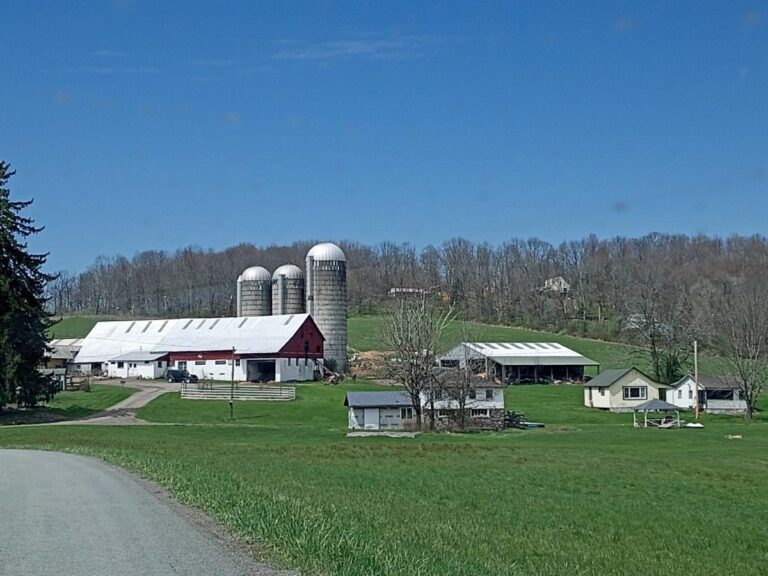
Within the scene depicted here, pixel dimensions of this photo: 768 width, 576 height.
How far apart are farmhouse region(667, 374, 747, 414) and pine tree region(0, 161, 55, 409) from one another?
4545 centimetres

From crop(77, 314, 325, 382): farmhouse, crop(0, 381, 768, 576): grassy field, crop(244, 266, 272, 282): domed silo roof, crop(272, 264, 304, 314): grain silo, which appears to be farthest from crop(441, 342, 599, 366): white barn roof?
crop(0, 381, 768, 576): grassy field

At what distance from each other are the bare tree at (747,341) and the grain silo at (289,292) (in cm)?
3945

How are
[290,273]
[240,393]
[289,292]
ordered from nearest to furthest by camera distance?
1. [240,393]
2. [289,292]
3. [290,273]

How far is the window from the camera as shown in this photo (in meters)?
71.6

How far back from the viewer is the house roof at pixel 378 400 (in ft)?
181

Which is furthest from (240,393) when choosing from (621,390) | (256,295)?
(256,295)

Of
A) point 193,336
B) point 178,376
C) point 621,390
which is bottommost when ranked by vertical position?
point 621,390

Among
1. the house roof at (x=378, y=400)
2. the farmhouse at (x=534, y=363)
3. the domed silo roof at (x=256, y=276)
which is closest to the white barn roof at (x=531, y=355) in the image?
the farmhouse at (x=534, y=363)

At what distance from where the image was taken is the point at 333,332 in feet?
288

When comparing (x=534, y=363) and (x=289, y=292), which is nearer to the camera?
(x=534, y=363)

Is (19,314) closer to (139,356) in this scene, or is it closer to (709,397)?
(139,356)

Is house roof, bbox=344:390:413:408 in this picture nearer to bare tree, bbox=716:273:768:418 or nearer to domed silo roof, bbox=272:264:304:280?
bare tree, bbox=716:273:768:418

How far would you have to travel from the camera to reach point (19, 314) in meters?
53.7

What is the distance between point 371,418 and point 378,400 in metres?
1.10
